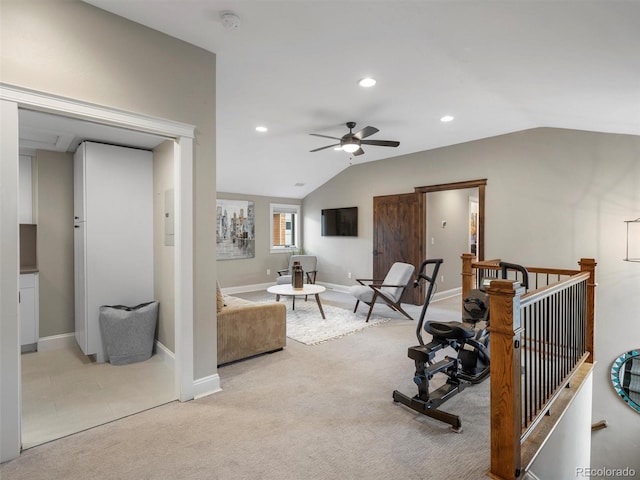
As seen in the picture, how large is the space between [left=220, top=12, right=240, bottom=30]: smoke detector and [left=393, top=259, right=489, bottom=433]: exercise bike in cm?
261

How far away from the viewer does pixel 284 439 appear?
2043mm

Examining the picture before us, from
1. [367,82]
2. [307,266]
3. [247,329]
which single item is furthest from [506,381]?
[307,266]

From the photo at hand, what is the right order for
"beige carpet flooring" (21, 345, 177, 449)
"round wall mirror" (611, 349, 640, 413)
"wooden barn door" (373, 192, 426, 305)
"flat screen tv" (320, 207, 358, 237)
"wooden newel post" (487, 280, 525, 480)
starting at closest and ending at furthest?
"wooden newel post" (487, 280, 525, 480) → "beige carpet flooring" (21, 345, 177, 449) → "round wall mirror" (611, 349, 640, 413) → "wooden barn door" (373, 192, 426, 305) → "flat screen tv" (320, 207, 358, 237)

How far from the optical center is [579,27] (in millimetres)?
2086

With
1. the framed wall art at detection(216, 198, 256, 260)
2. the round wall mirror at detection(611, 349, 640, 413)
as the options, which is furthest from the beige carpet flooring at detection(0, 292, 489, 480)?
the framed wall art at detection(216, 198, 256, 260)

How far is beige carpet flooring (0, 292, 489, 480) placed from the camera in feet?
5.83

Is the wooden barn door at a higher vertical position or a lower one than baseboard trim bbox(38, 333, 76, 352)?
higher

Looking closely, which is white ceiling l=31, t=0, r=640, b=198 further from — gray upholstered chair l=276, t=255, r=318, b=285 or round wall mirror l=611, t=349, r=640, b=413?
gray upholstered chair l=276, t=255, r=318, b=285

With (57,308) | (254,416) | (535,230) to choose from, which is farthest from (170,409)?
(535,230)

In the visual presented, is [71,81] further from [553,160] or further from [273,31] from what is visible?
[553,160]

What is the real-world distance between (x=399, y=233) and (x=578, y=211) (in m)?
2.72

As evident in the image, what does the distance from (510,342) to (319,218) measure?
20.6 ft

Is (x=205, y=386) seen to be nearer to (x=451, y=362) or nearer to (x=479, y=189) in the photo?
(x=451, y=362)

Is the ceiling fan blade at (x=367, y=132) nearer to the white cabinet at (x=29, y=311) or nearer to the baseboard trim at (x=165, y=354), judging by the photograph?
the baseboard trim at (x=165, y=354)
